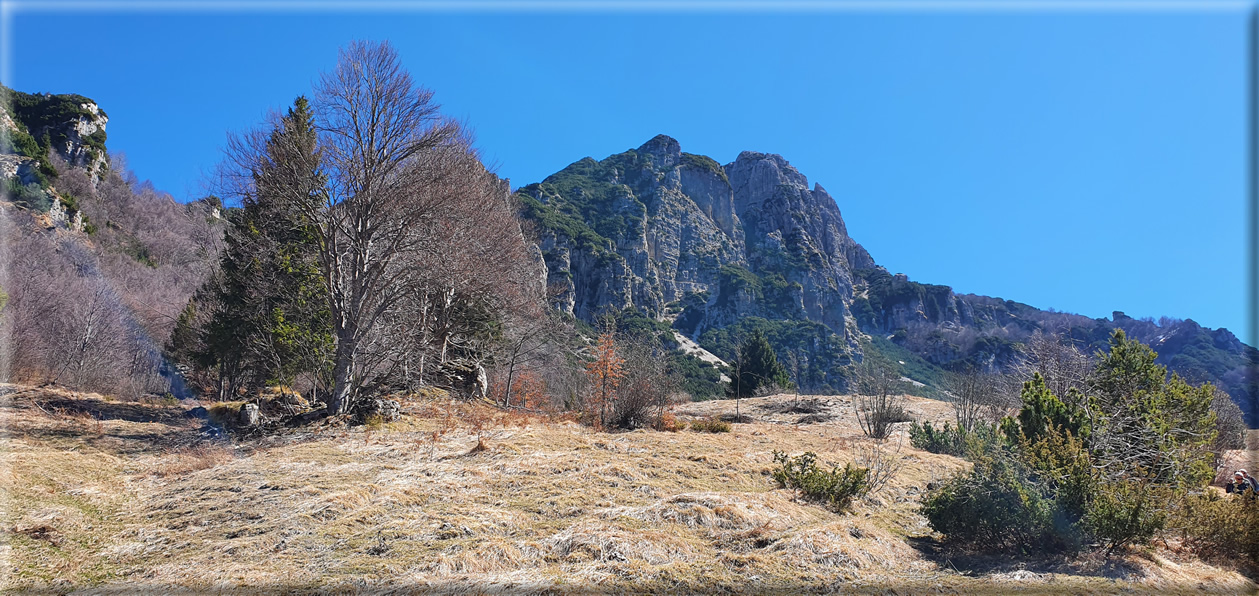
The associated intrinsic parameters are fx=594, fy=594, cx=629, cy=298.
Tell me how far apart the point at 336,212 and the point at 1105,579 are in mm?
14111

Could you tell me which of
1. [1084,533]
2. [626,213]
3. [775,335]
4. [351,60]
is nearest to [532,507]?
[1084,533]

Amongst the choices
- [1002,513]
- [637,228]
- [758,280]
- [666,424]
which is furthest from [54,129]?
[758,280]

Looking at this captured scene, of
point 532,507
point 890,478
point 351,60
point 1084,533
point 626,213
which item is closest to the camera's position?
point 1084,533

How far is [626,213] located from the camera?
137750mm

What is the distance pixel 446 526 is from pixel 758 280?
469 ft

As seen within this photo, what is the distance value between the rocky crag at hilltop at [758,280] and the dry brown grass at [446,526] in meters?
75.9

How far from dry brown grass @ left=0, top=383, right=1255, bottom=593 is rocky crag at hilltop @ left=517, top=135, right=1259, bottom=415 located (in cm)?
7592

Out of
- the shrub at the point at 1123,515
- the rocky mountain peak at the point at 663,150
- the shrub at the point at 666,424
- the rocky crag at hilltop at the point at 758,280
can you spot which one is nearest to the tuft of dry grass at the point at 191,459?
the shrub at the point at 666,424

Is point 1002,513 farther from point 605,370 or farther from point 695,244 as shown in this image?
point 695,244

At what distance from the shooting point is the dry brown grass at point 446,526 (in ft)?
Answer: 16.1

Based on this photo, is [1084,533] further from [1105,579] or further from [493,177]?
[493,177]

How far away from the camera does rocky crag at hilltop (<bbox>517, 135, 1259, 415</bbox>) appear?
10725 cm

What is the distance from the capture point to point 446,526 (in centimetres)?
613

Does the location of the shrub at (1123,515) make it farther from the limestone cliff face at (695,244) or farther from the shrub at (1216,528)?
the limestone cliff face at (695,244)
